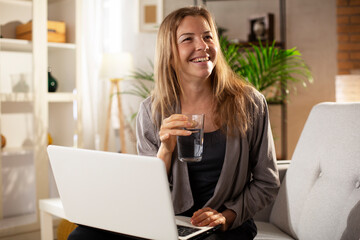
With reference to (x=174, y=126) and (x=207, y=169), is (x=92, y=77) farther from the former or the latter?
(x=174, y=126)

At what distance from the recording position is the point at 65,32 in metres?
3.66

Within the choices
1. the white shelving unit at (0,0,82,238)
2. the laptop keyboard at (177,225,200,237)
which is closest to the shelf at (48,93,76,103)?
the white shelving unit at (0,0,82,238)

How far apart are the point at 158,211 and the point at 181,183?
546 millimetres

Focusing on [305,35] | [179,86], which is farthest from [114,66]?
[179,86]

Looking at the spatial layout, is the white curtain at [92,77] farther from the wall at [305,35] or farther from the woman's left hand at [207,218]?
the woman's left hand at [207,218]

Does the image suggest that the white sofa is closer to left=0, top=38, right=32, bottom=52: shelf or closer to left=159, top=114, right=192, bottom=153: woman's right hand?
left=159, top=114, right=192, bottom=153: woman's right hand

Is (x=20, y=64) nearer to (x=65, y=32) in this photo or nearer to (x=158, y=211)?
(x=65, y=32)

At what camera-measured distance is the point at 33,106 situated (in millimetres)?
3301

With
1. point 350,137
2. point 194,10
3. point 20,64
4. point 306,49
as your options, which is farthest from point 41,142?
point 306,49

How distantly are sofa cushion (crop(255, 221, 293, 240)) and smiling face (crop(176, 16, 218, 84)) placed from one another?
0.71m

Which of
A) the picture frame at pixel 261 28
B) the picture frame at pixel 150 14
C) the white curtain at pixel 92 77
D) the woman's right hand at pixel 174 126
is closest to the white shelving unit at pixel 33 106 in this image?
the white curtain at pixel 92 77

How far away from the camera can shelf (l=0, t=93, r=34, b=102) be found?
10.4ft

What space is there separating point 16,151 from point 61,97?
1.71 feet

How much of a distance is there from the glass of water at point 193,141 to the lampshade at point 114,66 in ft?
8.61
